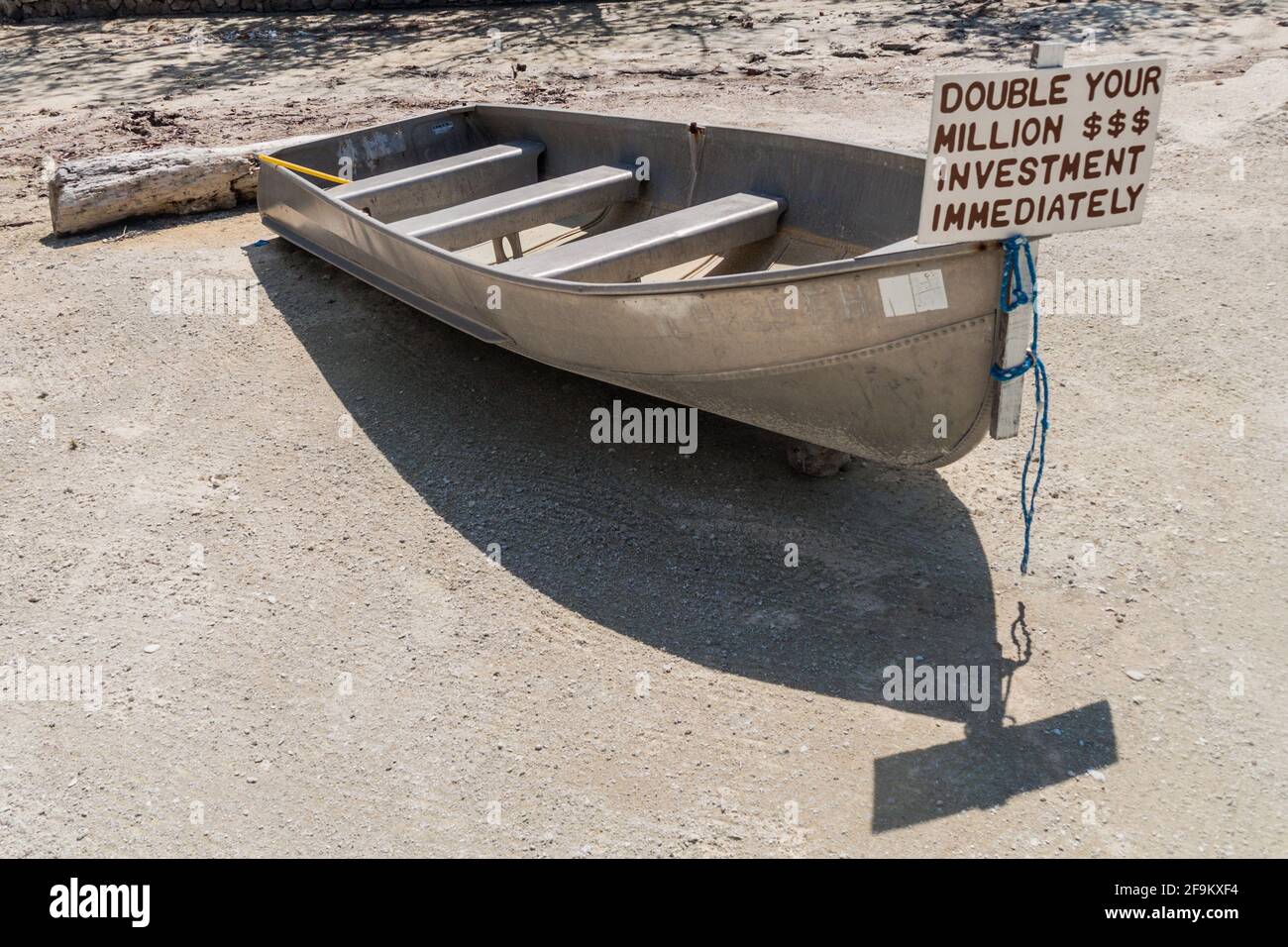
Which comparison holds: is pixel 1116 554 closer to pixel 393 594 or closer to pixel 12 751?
pixel 393 594

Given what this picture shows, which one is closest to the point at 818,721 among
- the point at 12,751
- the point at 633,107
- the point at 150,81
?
the point at 12,751

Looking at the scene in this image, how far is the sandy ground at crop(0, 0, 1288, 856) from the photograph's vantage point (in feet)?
11.2

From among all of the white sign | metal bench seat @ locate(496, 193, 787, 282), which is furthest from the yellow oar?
the white sign

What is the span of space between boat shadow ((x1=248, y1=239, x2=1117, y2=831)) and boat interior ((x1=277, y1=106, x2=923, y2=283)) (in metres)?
0.73

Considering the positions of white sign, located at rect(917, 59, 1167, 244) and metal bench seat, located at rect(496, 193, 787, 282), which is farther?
metal bench seat, located at rect(496, 193, 787, 282)

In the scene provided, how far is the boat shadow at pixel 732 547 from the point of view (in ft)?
11.8

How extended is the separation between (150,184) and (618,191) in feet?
11.7

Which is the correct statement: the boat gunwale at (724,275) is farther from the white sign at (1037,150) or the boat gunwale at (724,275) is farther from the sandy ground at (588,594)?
the sandy ground at (588,594)

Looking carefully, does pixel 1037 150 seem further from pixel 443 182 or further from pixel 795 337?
pixel 443 182

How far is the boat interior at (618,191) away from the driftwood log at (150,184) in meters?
1.03

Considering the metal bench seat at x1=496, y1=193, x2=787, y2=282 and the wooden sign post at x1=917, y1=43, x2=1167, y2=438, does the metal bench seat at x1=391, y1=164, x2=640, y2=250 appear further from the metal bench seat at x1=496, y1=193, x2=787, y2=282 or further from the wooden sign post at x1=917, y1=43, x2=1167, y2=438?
the wooden sign post at x1=917, y1=43, x2=1167, y2=438

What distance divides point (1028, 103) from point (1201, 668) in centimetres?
198

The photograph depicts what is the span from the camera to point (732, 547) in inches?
178

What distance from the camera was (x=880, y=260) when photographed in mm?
3756
